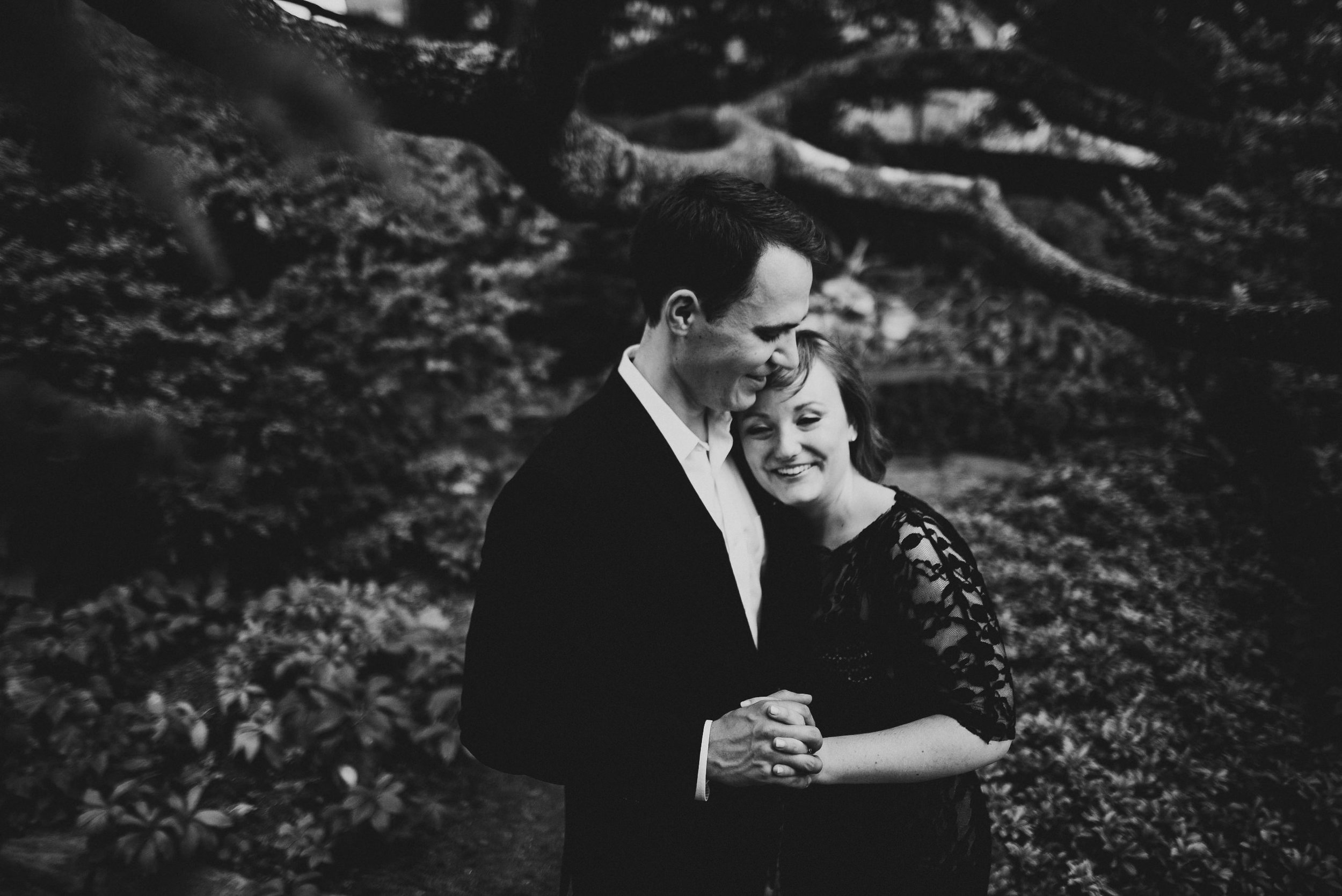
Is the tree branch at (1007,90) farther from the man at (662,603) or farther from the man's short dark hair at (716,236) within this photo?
the man at (662,603)

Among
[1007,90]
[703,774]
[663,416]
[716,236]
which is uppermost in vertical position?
[1007,90]

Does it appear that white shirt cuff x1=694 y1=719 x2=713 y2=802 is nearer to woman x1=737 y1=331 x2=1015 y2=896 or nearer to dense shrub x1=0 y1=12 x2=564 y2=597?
woman x1=737 y1=331 x2=1015 y2=896

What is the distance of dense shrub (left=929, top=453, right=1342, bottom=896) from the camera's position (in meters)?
2.86

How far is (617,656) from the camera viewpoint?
1763 mm

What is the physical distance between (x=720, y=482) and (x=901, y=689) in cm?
74

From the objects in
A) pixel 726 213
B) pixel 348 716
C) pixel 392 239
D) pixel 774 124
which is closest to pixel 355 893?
pixel 348 716

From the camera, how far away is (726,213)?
181cm

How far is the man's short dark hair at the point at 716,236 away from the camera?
71.0 inches

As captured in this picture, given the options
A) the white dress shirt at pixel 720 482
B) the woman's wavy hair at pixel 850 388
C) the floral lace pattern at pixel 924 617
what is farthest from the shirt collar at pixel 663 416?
the floral lace pattern at pixel 924 617

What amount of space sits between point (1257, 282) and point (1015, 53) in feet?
8.28

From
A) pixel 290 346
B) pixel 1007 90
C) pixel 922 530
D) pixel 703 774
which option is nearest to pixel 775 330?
pixel 922 530

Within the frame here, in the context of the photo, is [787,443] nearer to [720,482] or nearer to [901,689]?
[720,482]

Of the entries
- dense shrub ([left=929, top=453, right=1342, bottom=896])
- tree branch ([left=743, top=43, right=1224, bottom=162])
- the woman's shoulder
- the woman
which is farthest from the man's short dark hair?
tree branch ([left=743, top=43, right=1224, bottom=162])

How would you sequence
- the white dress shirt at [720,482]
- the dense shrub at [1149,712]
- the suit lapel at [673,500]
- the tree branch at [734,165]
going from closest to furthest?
the suit lapel at [673,500] → the white dress shirt at [720,482] → the tree branch at [734,165] → the dense shrub at [1149,712]
